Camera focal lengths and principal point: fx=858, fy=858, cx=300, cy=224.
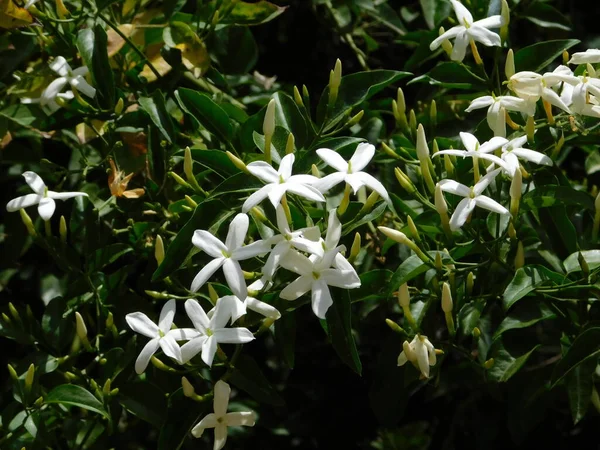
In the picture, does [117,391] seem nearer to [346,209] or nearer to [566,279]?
[346,209]

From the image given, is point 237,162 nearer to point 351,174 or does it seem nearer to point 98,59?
point 351,174

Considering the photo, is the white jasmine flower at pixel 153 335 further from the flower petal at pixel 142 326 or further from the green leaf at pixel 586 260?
the green leaf at pixel 586 260

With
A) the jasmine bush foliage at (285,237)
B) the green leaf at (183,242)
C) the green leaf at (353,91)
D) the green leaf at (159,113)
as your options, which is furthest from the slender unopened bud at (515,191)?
the green leaf at (159,113)

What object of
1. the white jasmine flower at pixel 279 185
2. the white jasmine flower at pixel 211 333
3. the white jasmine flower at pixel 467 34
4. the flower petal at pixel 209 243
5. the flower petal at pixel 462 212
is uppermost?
the white jasmine flower at pixel 467 34

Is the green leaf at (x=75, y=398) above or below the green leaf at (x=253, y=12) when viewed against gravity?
below

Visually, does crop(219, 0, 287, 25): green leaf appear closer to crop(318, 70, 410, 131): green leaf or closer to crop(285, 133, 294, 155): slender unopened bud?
crop(318, 70, 410, 131): green leaf

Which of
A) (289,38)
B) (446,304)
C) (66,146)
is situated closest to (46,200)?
(66,146)

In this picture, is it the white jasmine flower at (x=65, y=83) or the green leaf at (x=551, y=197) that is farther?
the white jasmine flower at (x=65, y=83)

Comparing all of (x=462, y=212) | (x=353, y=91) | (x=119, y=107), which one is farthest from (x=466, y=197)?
(x=119, y=107)
